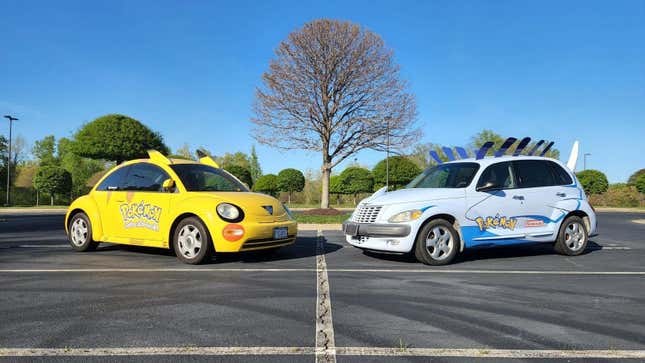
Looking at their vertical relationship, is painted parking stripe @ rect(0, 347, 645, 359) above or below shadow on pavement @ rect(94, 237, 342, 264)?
below

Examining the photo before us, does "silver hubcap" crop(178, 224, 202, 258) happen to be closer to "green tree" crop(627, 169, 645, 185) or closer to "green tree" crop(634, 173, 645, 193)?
"green tree" crop(634, 173, 645, 193)

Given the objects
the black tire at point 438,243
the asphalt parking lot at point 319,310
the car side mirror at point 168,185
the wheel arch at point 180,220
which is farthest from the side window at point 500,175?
the car side mirror at point 168,185

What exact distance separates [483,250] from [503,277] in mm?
3003

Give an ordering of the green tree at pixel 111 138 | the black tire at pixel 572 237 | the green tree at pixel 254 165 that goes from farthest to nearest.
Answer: the green tree at pixel 254 165 → the green tree at pixel 111 138 → the black tire at pixel 572 237

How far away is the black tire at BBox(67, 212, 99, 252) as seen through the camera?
7.94 meters

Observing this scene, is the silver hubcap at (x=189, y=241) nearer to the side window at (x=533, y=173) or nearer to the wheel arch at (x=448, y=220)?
the wheel arch at (x=448, y=220)

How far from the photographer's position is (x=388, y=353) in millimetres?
3000

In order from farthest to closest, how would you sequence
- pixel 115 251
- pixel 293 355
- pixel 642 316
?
pixel 115 251 → pixel 642 316 → pixel 293 355

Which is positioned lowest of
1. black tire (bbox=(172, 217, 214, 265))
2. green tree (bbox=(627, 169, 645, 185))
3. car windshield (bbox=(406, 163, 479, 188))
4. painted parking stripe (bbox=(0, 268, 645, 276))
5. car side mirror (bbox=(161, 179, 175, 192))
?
painted parking stripe (bbox=(0, 268, 645, 276))

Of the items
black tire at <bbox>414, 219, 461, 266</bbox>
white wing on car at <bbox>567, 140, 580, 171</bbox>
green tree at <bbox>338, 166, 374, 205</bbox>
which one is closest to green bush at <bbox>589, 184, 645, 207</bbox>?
green tree at <bbox>338, 166, 374, 205</bbox>

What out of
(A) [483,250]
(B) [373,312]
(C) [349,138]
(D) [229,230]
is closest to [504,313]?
(B) [373,312]

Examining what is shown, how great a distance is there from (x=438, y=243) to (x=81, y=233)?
6082 millimetres

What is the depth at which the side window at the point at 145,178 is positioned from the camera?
7.32 m

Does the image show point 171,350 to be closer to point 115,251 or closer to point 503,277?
point 503,277
